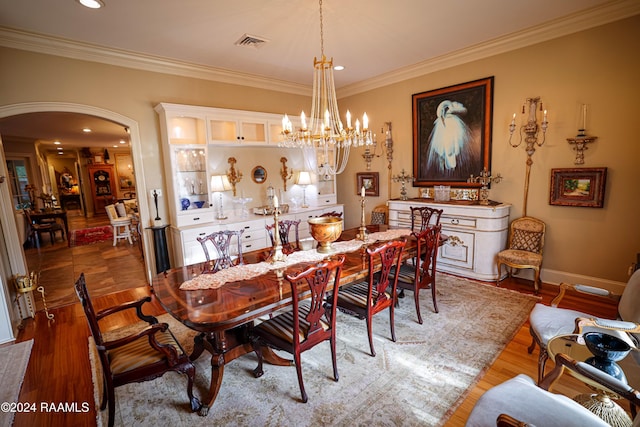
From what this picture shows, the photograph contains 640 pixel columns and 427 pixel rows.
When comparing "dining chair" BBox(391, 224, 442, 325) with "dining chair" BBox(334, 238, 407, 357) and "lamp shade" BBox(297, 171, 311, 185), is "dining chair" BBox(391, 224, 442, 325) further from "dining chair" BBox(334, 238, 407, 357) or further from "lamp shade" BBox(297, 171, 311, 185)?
"lamp shade" BBox(297, 171, 311, 185)

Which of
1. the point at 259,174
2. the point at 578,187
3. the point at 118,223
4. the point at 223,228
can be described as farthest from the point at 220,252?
the point at 118,223

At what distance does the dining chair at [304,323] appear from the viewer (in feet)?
6.03

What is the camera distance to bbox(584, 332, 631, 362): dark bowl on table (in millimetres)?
1426

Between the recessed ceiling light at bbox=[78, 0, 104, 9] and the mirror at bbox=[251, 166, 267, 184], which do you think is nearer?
the recessed ceiling light at bbox=[78, 0, 104, 9]

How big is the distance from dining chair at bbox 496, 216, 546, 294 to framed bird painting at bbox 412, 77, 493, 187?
0.80 m

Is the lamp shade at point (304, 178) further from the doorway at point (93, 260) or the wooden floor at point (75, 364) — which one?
the wooden floor at point (75, 364)

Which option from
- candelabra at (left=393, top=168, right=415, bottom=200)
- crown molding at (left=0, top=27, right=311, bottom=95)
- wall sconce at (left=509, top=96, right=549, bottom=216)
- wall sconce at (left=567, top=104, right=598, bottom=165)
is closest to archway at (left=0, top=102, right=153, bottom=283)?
crown molding at (left=0, top=27, right=311, bottom=95)

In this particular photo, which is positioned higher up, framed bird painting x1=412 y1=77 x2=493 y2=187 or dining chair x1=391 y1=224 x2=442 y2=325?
framed bird painting x1=412 y1=77 x2=493 y2=187

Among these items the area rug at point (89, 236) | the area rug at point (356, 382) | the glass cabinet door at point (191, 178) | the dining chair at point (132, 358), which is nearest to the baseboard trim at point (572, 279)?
the area rug at point (356, 382)

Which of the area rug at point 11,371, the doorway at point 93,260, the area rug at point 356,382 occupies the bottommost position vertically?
the area rug at point 356,382

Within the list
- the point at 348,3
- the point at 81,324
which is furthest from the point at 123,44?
the point at 81,324

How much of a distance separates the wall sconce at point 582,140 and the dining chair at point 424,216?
1548 millimetres

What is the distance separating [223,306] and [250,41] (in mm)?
3000

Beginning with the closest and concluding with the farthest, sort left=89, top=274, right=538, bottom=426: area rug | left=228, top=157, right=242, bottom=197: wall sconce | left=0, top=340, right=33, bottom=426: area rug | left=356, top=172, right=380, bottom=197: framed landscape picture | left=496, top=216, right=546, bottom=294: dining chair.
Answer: left=89, top=274, right=538, bottom=426: area rug
left=0, top=340, right=33, bottom=426: area rug
left=496, top=216, right=546, bottom=294: dining chair
left=228, top=157, right=242, bottom=197: wall sconce
left=356, top=172, right=380, bottom=197: framed landscape picture
